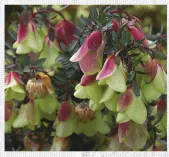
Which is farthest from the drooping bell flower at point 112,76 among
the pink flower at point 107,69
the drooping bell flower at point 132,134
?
the drooping bell flower at point 132,134

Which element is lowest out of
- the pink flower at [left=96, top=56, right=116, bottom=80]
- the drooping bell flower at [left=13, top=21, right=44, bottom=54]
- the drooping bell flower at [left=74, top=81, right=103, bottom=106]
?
the drooping bell flower at [left=74, top=81, right=103, bottom=106]

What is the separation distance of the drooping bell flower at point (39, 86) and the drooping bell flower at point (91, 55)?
17 centimetres

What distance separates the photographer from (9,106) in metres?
1.07

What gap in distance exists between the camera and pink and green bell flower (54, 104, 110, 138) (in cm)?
102

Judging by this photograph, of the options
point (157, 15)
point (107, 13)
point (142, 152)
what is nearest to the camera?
point (107, 13)

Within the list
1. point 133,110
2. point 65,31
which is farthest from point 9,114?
point 133,110

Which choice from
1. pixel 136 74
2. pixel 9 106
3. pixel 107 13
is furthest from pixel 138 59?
pixel 9 106

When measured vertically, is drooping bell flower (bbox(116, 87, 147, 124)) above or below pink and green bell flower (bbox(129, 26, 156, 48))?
below

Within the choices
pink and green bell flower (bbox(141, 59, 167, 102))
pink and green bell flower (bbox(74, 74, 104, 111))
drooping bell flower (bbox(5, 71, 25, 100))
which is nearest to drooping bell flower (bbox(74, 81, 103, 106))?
pink and green bell flower (bbox(74, 74, 104, 111))

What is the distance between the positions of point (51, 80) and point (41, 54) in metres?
0.09

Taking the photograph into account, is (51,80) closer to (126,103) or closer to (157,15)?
(126,103)

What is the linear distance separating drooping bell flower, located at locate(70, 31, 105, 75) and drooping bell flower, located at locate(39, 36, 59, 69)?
0.85 feet

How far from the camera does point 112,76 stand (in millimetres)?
808

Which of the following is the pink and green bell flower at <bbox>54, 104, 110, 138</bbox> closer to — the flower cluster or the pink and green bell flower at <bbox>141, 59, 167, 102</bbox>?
the flower cluster
